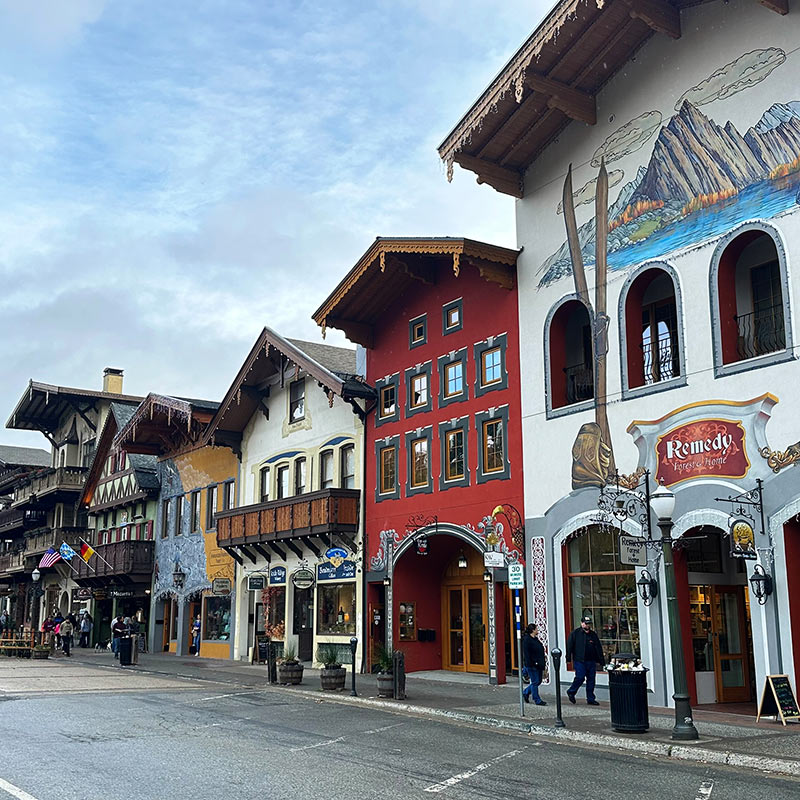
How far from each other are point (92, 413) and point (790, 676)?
4148 centimetres

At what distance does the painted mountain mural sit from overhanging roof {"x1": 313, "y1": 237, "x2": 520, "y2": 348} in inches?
91.1

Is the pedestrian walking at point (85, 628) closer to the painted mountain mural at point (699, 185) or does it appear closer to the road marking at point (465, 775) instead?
the painted mountain mural at point (699, 185)

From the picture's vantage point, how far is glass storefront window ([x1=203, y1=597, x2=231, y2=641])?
3403cm

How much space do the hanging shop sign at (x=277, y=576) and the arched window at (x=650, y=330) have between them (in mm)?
15603

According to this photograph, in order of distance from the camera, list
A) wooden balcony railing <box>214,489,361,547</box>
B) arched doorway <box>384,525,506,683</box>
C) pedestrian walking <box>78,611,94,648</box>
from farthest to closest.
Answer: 1. pedestrian walking <box>78,611,94,648</box>
2. wooden balcony railing <box>214,489,361,547</box>
3. arched doorway <box>384,525,506,683</box>

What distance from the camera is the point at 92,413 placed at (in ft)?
164

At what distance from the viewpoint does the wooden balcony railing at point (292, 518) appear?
88.8 ft

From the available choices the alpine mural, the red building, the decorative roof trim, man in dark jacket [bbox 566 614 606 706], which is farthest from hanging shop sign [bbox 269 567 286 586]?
the alpine mural

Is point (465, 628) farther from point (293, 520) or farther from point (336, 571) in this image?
point (293, 520)

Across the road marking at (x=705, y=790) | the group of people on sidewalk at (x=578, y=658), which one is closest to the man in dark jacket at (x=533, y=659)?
the group of people on sidewalk at (x=578, y=658)

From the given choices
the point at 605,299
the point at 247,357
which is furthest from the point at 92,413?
the point at 605,299

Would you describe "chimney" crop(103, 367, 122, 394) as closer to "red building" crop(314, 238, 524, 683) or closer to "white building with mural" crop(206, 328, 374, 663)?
"white building with mural" crop(206, 328, 374, 663)

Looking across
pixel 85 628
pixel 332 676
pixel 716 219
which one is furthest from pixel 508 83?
pixel 85 628

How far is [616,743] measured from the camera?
13352 mm
